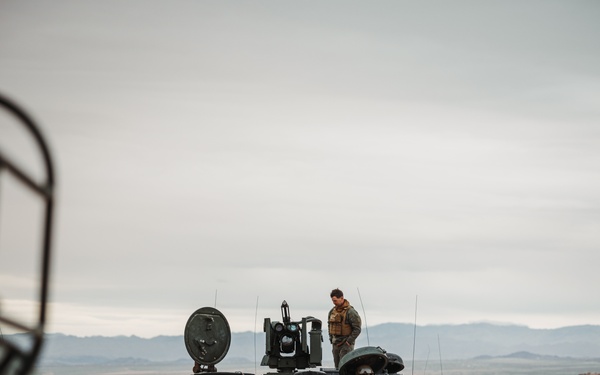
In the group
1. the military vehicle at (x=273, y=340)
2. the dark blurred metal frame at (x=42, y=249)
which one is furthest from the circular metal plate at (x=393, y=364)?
the dark blurred metal frame at (x=42, y=249)

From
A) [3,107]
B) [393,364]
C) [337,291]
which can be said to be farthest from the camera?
[337,291]

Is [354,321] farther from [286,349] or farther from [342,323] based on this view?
[286,349]

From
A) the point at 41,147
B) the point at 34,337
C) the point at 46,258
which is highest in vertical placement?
the point at 41,147

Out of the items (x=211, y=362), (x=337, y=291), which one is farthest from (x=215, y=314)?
(x=337, y=291)

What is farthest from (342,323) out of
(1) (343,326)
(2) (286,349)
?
(2) (286,349)

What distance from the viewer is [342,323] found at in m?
24.3

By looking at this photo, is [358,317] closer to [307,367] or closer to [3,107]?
[307,367]

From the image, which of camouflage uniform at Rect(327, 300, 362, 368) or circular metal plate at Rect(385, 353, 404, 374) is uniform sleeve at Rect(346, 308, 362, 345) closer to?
camouflage uniform at Rect(327, 300, 362, 368)

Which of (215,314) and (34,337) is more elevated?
(215,314)

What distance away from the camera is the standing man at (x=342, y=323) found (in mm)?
24172

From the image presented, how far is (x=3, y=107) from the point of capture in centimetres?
593

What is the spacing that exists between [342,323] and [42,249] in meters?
18.4

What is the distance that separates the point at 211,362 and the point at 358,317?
3107 millimetres

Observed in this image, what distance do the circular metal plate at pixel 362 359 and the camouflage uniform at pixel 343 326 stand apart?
373 centimetres
